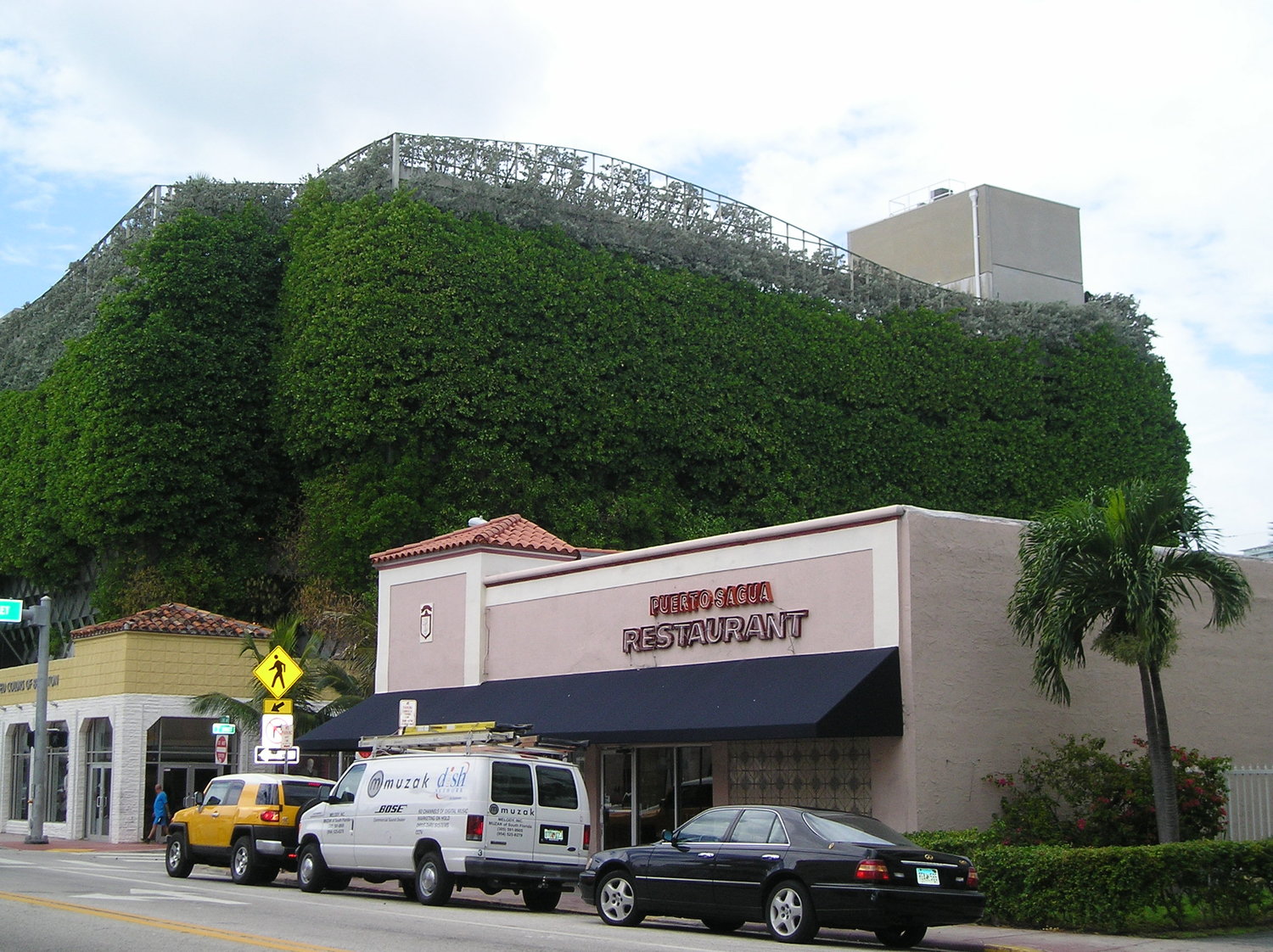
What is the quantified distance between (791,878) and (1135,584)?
6034 mm

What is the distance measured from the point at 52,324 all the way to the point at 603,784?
4081 cm

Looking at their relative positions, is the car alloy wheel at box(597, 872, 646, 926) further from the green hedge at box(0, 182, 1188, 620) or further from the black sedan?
the green hedge at box(0, 182, 1188, 620)

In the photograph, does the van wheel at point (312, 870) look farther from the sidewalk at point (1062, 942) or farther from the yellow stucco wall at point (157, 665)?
the yellow stucco wall at point (157, 665)

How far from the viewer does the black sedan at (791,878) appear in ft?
47.0

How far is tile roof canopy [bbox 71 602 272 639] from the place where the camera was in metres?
37.6

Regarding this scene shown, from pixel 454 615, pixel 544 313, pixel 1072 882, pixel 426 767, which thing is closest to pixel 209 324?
pixel 544 313

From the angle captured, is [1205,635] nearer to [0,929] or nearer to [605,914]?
[605,914]

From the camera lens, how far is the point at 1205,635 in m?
22.8

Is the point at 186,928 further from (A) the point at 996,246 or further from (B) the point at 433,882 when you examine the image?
(A) the point at 996,246

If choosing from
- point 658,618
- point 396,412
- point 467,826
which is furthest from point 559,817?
point 396,412

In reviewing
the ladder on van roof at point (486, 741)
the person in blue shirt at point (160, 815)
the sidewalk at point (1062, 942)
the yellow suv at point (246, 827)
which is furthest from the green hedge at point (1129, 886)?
the person in blue shirt at point (160, 815)

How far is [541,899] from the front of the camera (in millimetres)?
18984

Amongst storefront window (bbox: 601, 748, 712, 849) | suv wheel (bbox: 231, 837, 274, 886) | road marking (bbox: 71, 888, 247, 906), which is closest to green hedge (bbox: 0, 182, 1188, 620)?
storefront window (bbox: 601, 748, 712, 849)

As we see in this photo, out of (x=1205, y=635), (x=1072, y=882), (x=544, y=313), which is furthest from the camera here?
(x=544, y=313)
